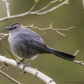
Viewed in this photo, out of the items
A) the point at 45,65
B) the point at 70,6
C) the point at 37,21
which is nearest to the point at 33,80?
the point at 45,65

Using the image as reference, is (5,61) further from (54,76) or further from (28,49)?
(54,76)

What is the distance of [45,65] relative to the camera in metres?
7.57

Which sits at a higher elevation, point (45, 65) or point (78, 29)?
point (78, 29)

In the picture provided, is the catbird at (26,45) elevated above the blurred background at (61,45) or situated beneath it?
situated beneath

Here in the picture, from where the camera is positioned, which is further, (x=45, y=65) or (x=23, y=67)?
(x=45, y=65)

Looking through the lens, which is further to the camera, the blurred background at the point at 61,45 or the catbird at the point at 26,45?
the blurred background at the point at 61,45

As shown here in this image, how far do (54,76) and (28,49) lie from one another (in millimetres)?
3562

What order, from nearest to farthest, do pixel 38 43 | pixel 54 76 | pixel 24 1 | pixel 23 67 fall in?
pixel 23 67, pixel 38 43, pixel 54 76, pixel 24 1

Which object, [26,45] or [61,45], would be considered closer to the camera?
[26,45]

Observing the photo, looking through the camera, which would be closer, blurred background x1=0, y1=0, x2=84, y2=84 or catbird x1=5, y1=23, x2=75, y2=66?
catbird x1=5, y1=23, x2=75, y2=66

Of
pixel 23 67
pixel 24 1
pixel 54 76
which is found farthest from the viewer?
pixel 24 1

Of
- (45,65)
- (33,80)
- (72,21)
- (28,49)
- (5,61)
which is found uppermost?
(72,21)

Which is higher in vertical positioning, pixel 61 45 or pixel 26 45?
pixel 61 45

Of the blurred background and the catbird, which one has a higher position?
the blurred background
